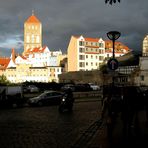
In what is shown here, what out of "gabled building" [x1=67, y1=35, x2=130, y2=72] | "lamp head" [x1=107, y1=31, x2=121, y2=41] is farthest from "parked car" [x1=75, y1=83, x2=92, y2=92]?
"gabled building" [x1=67, y1=35, x2=130, y2=72]

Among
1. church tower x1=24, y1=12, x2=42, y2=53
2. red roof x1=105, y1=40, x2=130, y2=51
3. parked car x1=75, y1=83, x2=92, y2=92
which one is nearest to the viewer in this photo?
parked car x1=75, y1=83, x2=92, y2=92

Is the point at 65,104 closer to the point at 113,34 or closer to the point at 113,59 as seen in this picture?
the point at 113,34

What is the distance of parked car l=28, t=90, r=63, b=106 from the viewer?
1308 inches

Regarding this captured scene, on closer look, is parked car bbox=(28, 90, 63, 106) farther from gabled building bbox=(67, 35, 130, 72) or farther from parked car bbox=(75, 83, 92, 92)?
gabled building bbox=(67, 35, 130, 72)

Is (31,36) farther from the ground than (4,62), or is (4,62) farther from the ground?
(31,36)

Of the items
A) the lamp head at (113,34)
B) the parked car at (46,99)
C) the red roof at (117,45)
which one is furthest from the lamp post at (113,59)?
the red roof at (117,45)

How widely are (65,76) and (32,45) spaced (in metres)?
90.7

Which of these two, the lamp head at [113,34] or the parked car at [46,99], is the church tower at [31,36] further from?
the lamp head at [113,34]

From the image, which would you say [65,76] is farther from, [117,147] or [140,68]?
[117,147]

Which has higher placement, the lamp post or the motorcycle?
Result: the lamp post

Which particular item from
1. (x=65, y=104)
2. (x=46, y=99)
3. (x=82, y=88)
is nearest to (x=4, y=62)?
(x=82, y=88)

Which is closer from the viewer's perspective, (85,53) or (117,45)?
(85,53)

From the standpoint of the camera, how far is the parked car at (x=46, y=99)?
33216mm

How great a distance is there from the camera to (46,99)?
111 feet
